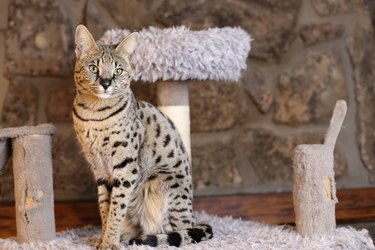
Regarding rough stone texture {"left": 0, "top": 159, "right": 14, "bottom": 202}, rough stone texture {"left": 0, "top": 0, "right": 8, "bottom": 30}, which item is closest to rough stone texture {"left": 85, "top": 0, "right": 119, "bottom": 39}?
rough stone texture {"left": 0, "top": 0, "right": 8, "bottom": 30}

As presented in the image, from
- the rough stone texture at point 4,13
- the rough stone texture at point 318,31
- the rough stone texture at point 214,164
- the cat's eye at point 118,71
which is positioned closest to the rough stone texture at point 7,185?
the rough stone texture at point 4,13

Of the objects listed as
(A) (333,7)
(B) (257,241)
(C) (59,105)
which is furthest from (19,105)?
(A) (333,7)

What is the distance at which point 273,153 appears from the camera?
1989 mm

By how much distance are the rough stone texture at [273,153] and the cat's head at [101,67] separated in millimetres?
788

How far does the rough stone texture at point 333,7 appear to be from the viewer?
1979 millimetres

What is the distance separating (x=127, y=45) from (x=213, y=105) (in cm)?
70

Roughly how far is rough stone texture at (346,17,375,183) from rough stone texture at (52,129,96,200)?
3.19 feet

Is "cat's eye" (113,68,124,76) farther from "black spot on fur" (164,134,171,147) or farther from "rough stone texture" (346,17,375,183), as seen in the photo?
"rough stone texture" (346,17,375,183)

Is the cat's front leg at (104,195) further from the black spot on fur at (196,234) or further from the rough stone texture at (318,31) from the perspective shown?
the rough stone texture at (318,31)

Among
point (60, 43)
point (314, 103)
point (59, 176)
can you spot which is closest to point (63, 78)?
point (60, 43)

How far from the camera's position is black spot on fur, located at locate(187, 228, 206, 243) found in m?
1.34

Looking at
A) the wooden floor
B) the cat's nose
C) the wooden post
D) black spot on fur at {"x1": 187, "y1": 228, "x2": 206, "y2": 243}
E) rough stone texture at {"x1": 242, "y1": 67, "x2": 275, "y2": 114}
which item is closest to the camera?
the cat's nose

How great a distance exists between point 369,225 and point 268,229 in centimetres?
61

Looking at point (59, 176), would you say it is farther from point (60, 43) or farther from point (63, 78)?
point (60, 43)
